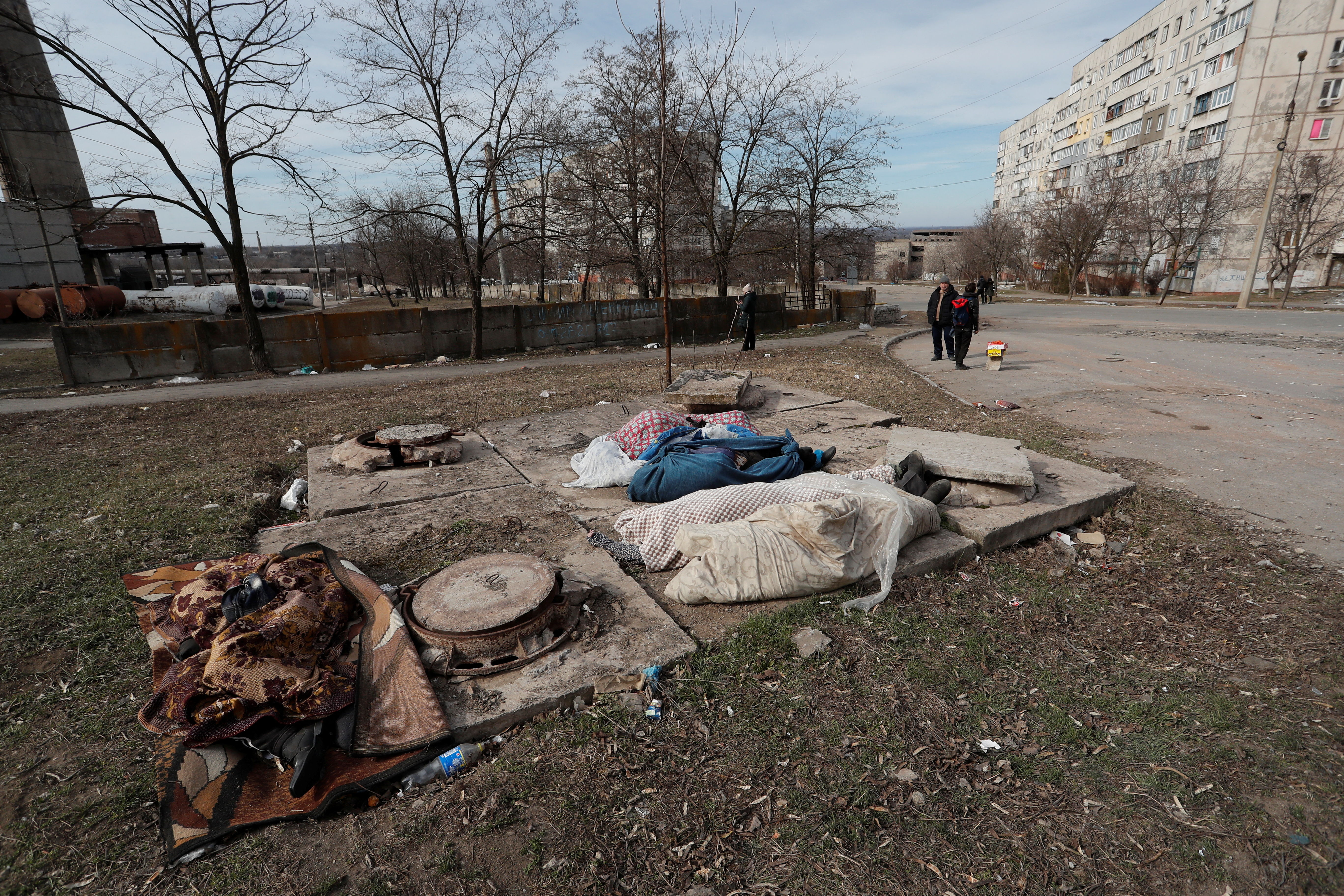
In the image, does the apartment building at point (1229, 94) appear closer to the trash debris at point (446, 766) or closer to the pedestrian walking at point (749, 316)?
the pedestrian walking at point (749, 316)

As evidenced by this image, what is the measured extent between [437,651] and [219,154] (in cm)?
1451

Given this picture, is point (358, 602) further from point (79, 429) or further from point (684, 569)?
point (79, 429)

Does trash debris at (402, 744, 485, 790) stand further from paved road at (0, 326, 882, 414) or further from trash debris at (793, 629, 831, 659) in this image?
paved road at (0, 326, 882, 414)

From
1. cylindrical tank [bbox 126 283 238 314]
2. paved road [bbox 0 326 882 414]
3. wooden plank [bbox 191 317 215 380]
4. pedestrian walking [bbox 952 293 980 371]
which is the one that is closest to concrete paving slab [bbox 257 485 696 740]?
paved road [bbox 0 326 882 414]

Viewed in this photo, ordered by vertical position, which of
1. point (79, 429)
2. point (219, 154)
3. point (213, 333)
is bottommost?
point (79, 429)

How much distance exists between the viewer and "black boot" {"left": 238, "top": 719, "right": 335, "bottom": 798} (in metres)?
2.31

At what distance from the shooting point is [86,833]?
216 centimetres

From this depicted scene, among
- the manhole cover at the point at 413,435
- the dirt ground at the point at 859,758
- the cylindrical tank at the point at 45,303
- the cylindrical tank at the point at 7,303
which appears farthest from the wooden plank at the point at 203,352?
the cylindrical tank at the point at 7,303

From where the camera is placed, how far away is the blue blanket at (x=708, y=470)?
4.76 meters

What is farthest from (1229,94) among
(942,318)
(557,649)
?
(557,649)

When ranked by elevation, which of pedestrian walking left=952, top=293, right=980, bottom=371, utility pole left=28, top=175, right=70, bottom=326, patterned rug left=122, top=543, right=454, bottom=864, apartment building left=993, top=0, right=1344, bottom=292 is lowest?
patterned rug left=122, top=543, right=454, bottom=864

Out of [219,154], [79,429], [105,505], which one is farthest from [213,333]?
[105,505]

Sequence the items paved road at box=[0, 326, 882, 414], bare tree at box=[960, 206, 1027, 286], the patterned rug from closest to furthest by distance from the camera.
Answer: the patterned rug < paved road at box=[0, 326, 882, 414] < bare tree at box=[960, 206, 1027, 286]

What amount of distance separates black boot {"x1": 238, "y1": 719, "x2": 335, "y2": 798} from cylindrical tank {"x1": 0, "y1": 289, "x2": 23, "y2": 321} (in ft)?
107
